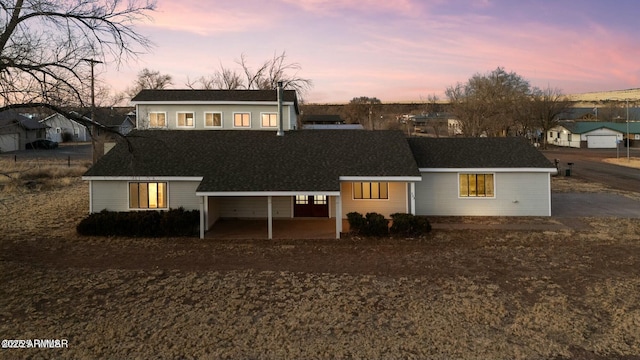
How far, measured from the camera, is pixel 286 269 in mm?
13328

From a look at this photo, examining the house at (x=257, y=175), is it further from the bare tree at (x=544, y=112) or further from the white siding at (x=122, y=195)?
the bare tree at (x=544, y=112)

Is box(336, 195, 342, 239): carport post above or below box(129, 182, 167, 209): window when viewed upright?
below

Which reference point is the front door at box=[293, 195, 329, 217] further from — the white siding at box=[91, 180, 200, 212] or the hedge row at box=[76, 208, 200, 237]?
the hedge row at box=[76, 208, 200, 237]

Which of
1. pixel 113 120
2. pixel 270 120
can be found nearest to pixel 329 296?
pixel 270 120

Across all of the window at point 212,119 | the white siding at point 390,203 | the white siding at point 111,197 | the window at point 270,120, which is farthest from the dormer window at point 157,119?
the white siding at point 390,203

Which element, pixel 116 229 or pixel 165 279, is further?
pixel 116 229

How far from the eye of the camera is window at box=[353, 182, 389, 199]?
67.1 ft

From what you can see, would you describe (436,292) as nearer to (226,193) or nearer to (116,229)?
(226,193)

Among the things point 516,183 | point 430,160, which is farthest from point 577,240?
point 430,160

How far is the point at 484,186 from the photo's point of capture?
21.0 metres

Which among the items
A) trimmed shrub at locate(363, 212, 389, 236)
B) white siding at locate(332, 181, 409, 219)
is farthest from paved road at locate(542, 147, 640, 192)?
trimmed shrub at locate(363, 212, 389, 236)

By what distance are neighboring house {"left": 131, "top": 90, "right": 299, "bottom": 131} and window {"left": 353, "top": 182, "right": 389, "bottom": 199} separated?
22.9 ft

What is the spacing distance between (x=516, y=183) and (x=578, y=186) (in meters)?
13.1

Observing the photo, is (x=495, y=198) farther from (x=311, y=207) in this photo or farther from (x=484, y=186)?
(x=311, y=207)
